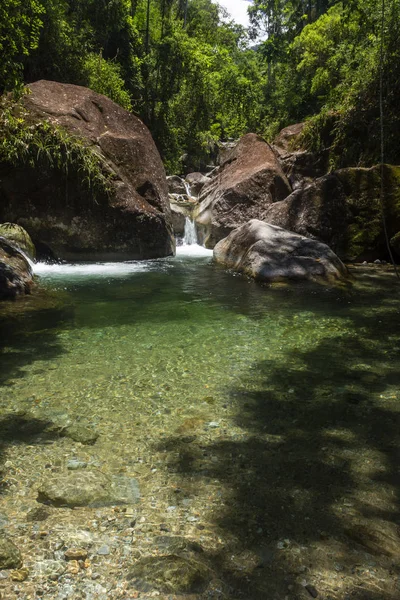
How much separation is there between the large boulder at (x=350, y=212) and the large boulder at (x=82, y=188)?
138 inches

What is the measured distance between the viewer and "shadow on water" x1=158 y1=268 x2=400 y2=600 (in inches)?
76.4

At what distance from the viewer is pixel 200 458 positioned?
285cm

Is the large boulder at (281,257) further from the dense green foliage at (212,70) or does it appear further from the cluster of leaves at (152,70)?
the cluster of leaves at (152,70)

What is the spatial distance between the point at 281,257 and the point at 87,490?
7.00 m

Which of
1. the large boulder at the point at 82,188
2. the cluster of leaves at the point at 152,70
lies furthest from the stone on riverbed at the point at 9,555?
the cluster of leaves at the point at 152,70

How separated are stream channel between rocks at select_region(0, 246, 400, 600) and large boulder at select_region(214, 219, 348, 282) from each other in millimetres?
2668

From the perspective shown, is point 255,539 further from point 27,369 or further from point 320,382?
point 27,369

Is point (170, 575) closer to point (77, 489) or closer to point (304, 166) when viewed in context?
point (77, 489)

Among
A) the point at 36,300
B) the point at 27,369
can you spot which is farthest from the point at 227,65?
the point at 27,369

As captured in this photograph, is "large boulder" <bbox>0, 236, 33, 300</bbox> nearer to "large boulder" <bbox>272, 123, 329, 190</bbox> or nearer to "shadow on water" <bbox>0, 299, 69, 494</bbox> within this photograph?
"shadow on water" <bbox>0, 299, 69, 494</bbox>

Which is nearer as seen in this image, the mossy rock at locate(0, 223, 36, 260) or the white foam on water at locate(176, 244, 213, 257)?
the mossy rock at locate(0, 223, 36, 260)

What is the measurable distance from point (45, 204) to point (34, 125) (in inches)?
70.5

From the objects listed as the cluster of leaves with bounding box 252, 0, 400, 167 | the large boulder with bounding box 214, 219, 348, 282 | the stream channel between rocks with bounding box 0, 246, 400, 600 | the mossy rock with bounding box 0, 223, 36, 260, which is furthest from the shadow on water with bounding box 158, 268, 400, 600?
the cluster of leaves with bounding box 252, 0, 400, 167

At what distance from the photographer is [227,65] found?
1335 inches
